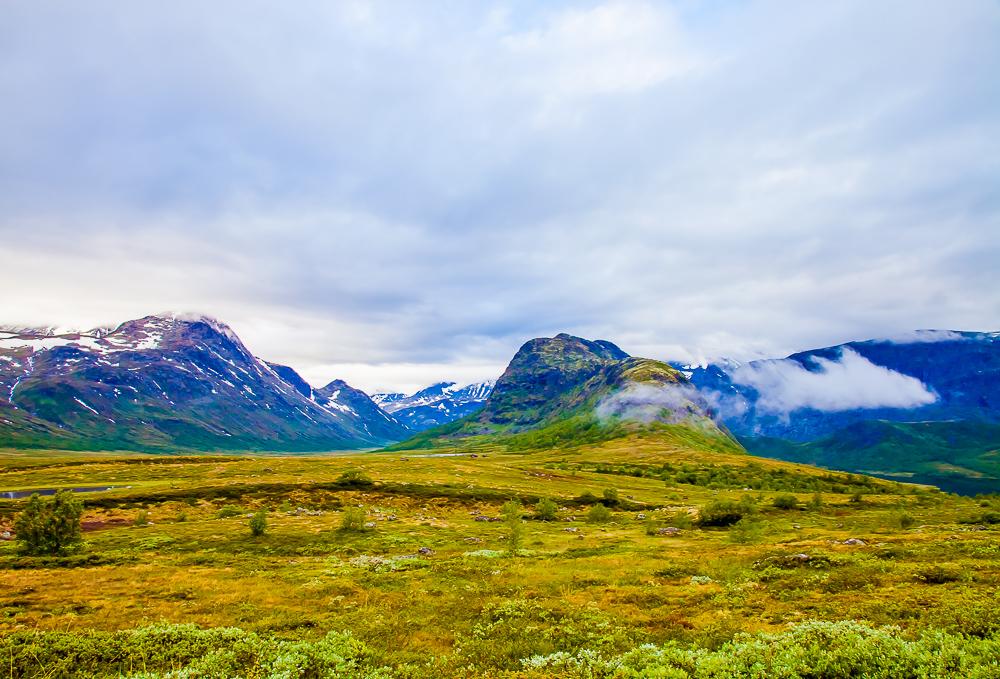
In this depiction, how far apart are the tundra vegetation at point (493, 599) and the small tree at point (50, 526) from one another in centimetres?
20

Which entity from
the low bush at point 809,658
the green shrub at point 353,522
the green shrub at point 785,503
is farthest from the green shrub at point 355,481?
the low bush at point 809,658

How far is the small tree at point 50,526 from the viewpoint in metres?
46.1

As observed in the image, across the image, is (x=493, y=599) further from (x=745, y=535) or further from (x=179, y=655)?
(x=745, y=535)

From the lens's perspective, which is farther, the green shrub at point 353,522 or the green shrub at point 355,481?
the green shrub at point 355,481

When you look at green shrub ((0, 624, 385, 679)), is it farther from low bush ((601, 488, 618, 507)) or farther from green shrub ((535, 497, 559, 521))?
low bush ((601, 488, 618, 507))

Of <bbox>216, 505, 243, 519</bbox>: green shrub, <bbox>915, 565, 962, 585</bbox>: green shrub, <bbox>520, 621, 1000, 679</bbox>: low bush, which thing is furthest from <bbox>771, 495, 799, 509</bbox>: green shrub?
<bbox>216, 505, 243, 519</bbox>: green shrub

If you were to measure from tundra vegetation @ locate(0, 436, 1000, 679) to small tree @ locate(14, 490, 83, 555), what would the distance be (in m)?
0.20

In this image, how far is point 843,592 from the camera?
2527 centimetres

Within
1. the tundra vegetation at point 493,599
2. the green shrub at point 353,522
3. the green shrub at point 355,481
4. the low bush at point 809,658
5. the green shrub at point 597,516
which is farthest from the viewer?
the green shrub at point 355,481

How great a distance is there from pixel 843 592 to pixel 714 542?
3075 cm

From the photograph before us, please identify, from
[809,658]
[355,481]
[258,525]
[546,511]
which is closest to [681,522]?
[546,511]

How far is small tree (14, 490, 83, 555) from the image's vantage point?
→ 46.1 meters

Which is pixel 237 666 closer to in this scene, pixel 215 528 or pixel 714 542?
pixel 714 542

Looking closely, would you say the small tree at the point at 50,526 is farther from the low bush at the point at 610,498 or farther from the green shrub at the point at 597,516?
the low bush at the point at 610,498
